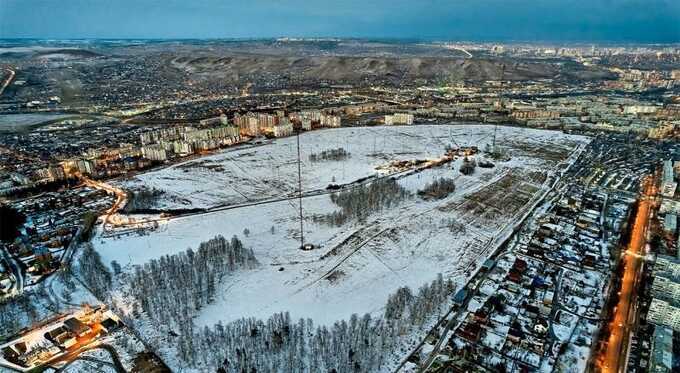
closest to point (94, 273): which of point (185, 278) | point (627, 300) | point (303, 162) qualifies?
point (185, 278)

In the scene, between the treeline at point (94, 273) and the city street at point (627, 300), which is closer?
the city street at point (627, 300)

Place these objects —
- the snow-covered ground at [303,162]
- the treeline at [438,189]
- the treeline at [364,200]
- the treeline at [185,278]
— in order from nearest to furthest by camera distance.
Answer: the treeline at [185,278] → the treeline at [364,200] → the treeline at [438,189] → the snow-covered ground at [303,162]

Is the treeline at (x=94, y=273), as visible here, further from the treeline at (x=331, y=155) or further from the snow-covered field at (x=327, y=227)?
the treeline at (x=331, y=155)

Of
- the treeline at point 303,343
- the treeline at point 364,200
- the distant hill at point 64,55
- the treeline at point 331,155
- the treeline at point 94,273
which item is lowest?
the treeline at point 303,343

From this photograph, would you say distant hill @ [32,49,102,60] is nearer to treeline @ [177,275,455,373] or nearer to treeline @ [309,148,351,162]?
treeline @ [309,148,351,162]

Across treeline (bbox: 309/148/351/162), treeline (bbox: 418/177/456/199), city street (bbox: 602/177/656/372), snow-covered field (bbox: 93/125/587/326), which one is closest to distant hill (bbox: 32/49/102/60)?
snow-covered field (bbox: 93/125/587/326)

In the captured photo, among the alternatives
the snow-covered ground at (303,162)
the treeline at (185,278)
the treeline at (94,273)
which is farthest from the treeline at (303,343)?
the snow-covered ground at (303,162)

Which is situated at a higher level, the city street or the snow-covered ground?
the snow-covered ground
